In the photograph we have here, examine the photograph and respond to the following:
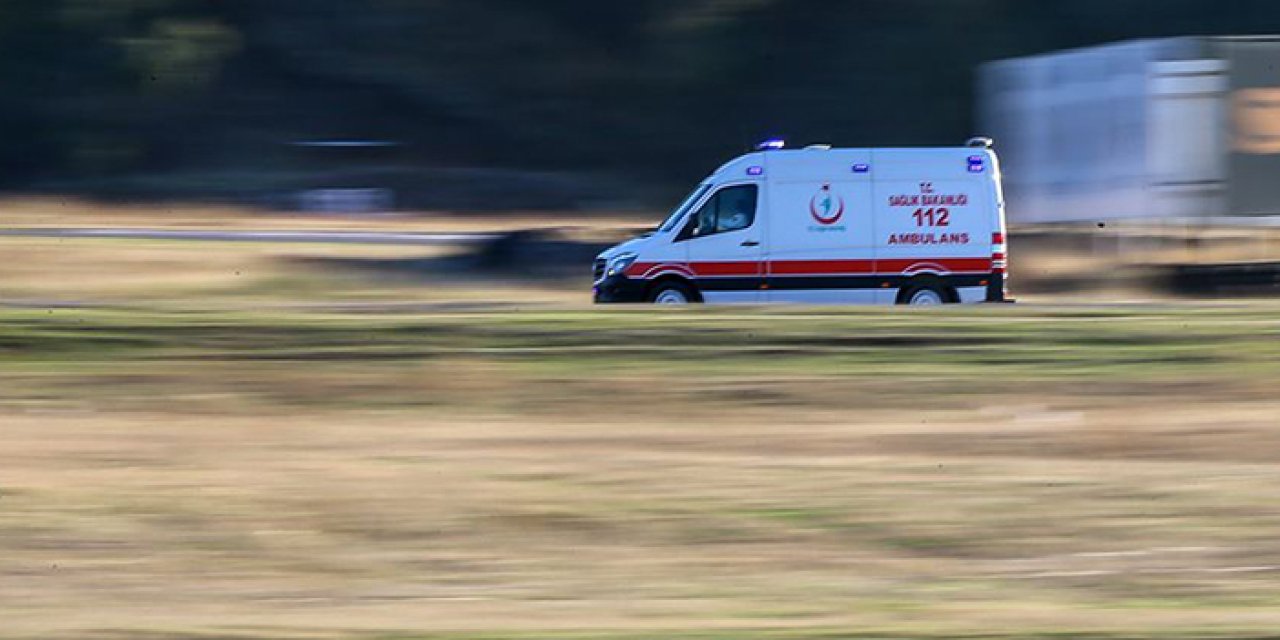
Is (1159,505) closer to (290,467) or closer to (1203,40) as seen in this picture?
(290,467)

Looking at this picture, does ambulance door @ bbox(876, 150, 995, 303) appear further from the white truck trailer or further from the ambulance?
the white truck trailer

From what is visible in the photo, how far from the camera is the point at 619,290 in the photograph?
20109mm

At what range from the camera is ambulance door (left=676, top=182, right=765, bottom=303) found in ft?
65.2

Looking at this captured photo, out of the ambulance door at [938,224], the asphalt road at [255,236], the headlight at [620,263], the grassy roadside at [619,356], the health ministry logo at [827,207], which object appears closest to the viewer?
the grassy roadside at [619,356]

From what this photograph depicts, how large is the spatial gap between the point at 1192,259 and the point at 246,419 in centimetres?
1775

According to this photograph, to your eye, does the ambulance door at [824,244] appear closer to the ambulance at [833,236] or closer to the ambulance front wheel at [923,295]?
the ambulance at [833,236]

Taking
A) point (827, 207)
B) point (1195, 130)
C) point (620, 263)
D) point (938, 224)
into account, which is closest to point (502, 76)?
point (1195, 130)

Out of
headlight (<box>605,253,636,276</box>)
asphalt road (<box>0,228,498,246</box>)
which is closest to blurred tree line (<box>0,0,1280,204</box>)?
asphalt road (<box>0,228,498,246</box>)

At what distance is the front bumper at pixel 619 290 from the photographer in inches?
787

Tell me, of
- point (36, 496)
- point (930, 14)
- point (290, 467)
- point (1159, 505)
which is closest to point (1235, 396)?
point (1159, 505)

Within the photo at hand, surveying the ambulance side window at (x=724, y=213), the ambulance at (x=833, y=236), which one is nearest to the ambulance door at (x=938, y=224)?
the ambulance at (x=833, y=236)

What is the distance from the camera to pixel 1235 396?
11453 millimetres

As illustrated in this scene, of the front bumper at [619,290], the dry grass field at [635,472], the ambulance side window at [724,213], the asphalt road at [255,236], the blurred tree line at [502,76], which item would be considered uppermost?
the blurred tree line at [502,76]

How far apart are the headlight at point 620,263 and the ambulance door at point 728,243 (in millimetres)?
546
